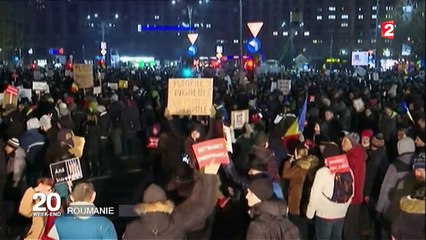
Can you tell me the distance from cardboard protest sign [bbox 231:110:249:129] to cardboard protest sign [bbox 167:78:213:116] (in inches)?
70.9

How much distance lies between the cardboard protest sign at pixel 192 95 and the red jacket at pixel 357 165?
3187 millimetres

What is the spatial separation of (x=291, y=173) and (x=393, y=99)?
9241 millimetres

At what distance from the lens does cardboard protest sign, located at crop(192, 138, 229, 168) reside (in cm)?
734

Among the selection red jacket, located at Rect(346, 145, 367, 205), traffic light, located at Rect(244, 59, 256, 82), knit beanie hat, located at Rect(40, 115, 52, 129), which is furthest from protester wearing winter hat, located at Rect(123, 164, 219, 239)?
traffic light, located at Rect(244, 59, 256, 82)

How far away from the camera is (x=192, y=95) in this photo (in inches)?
435

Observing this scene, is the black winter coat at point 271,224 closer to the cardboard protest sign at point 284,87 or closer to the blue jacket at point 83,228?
the blue jacket at point 83,228

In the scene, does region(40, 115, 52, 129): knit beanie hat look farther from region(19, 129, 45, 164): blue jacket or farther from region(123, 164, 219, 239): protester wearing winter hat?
region(123, 164, 219, 239): protester wearing winter hat

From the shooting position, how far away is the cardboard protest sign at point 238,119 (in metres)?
12.8

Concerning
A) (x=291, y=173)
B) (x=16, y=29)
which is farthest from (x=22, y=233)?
(x=16, y=29)

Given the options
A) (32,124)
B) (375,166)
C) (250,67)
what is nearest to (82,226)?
(375,166)

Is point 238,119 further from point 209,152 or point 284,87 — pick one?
point 284,87

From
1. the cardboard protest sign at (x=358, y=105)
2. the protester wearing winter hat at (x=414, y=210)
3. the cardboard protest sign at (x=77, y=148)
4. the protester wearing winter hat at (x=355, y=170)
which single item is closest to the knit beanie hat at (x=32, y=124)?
the cardboard protest sign at (x=77, y=148)

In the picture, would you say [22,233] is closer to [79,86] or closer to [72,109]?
[72,109]

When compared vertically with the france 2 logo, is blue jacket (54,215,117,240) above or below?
below
